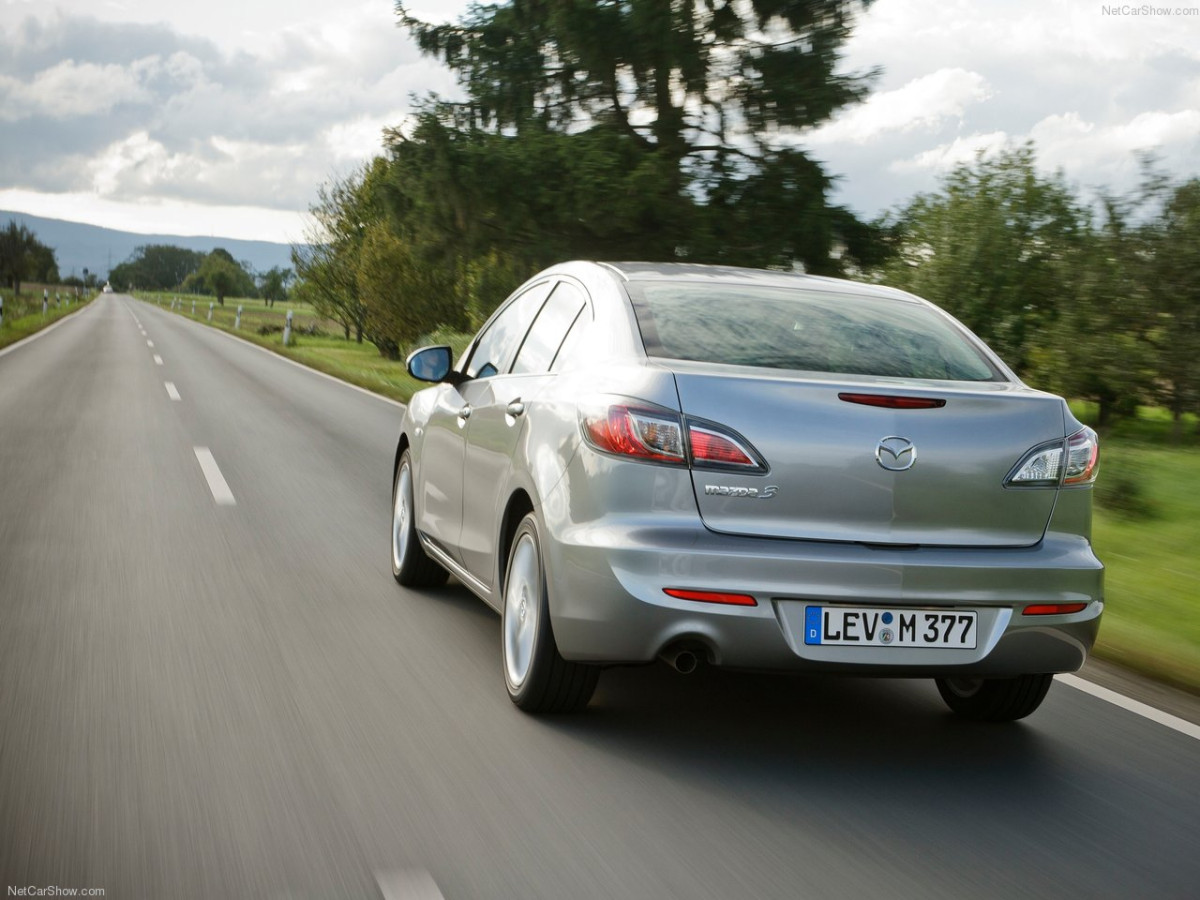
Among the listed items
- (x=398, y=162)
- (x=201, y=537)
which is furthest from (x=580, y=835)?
(x=398, y=162)

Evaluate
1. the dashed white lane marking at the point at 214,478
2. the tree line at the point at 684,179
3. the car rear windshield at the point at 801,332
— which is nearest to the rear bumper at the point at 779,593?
the car rear windshield at the point at 801,332

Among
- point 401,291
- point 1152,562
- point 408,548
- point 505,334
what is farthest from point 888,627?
point 401,291

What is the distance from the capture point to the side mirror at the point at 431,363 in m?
5.95

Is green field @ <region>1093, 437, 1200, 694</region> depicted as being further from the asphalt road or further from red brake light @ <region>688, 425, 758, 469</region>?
red brake light @ <region>688, 425, 758, 469</region>

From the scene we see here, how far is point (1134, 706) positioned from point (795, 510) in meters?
2.08

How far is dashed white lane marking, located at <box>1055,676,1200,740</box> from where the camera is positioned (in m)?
4.79

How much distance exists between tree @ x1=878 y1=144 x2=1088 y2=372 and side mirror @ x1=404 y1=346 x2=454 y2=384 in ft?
70.9

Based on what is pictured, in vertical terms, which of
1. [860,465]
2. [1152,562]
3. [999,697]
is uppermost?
[860,465]

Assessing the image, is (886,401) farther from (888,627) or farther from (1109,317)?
(1109,317)

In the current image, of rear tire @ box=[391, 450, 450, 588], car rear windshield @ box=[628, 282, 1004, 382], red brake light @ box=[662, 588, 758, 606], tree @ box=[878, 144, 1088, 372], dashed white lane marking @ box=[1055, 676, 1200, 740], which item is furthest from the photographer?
tree @ box=[878, 144, 1088, 372]

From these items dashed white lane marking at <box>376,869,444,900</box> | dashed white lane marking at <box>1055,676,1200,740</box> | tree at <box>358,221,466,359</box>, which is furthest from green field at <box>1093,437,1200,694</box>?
tree at <box>358,221,466,359</box>

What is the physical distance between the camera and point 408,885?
10.0ft

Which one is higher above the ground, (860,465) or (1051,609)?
(860,465)

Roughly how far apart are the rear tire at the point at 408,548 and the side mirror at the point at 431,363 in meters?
0.78
